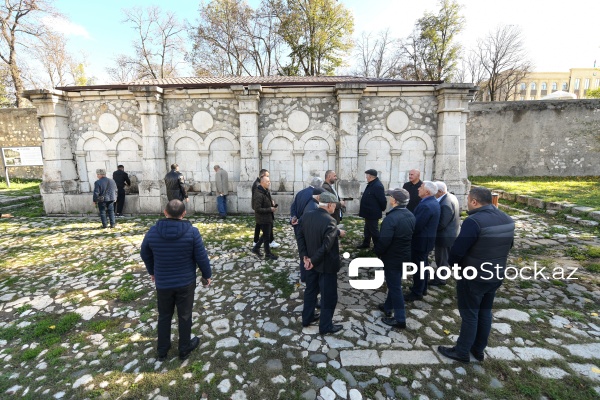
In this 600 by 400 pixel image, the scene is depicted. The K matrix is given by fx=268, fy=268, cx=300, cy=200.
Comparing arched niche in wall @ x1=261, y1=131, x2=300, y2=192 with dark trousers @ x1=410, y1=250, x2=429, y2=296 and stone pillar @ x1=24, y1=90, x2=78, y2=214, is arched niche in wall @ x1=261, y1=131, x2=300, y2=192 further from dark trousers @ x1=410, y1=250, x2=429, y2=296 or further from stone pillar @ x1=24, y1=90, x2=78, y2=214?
stone pillar @ x1=24, y1=90, x2=78, y2=214

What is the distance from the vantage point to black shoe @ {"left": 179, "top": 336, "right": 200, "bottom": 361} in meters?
2.96

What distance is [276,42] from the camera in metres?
22.2

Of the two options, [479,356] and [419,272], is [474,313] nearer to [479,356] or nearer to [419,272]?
[479,356]

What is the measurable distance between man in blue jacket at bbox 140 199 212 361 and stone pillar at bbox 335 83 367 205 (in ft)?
21.0

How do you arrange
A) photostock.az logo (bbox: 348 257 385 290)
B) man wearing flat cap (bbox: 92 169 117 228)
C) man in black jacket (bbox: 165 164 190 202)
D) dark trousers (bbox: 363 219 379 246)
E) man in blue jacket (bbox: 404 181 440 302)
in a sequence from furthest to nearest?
man in black jacket (bbox: 165 164 190 202), man wearing flat cap (bbox: 92 169 117 228), dark trousers (bbox: 363 219 379 246), photostock.az logo (bbox: 348 257 385 290), man in blue jacket (bbox: 404 181 440 302)

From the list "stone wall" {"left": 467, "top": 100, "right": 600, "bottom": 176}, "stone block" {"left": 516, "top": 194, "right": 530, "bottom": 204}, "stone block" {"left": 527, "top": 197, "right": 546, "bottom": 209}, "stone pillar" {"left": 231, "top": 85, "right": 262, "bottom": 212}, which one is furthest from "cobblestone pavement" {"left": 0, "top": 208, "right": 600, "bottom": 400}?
"stone wall" {"left": 467, "top": 100, "right": 600, "bottom": 176}

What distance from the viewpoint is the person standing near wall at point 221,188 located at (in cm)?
868

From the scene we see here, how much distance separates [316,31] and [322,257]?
70.5ft

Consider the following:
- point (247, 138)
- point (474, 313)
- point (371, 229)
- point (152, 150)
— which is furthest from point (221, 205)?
point (474, 313)

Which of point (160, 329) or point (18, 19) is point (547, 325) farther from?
point (18, 19)

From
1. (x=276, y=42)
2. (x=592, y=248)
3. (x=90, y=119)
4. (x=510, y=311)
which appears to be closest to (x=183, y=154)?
(x=90, y=119)

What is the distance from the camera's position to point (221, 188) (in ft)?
28.7

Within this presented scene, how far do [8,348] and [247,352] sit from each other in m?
2.85

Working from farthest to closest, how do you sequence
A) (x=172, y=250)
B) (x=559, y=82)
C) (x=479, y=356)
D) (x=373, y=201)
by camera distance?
1. (x=559, y=82)
2. (x=373, y=201)
3. (x=479, y=356)
4. (x=172, y=250)
